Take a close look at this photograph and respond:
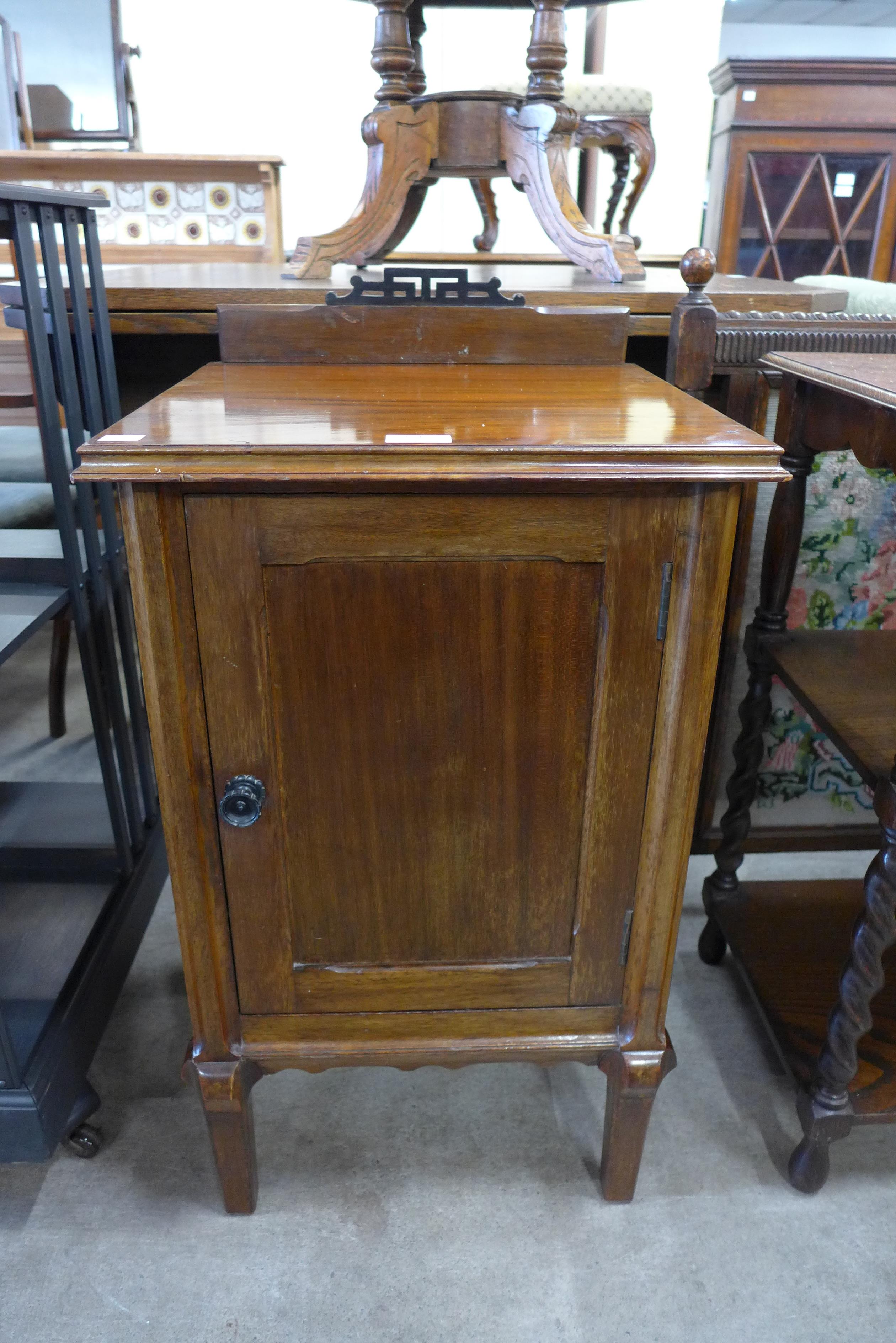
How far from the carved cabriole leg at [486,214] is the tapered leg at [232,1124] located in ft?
7.92

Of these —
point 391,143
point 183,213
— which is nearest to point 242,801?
point 391,143

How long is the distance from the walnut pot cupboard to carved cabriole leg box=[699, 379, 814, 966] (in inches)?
10.4

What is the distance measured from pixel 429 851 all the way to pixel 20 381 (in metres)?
1.38

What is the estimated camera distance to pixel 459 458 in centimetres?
64

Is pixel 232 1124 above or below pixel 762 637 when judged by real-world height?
below

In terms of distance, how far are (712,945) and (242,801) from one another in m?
0.88

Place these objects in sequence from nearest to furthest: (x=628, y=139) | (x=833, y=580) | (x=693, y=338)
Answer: (x=693, y=338), (x=833, y=580), (x=628, y=139)

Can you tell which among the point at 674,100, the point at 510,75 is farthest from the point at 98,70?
the point at 674,100

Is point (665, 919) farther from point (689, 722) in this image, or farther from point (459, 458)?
point (459, 458)

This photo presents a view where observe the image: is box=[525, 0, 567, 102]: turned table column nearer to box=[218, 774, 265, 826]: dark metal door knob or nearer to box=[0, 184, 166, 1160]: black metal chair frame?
box=[0, 184, 166, 1160]: black metal chair frame

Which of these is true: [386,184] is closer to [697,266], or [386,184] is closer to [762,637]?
[697,266]

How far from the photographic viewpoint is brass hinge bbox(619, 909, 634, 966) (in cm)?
86

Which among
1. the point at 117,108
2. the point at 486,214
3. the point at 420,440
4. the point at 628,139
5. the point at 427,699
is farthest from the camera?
the point at 117,108

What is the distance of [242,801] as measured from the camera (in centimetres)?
78
